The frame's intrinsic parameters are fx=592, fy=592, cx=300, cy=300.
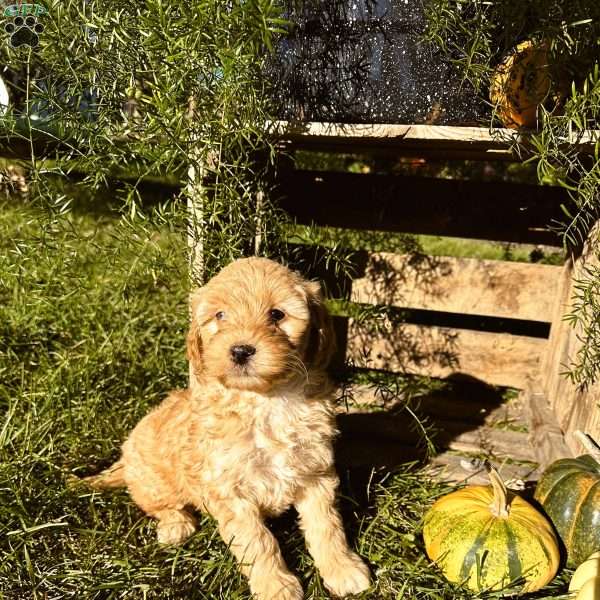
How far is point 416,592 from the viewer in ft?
7.59

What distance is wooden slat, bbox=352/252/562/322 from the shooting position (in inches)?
144

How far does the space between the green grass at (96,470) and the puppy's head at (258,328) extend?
488 millimetres

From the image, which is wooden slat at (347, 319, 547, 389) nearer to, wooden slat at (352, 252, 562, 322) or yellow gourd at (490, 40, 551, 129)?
wooden slat at (352, 252, 562, 322)

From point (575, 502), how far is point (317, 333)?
127cm

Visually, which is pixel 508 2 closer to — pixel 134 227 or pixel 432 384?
pixel 134 227

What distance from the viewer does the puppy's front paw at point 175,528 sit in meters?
2.56

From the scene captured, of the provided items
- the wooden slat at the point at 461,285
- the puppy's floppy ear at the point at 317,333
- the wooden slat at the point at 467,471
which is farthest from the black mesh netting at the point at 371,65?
the wooden slat at the point at 467,471

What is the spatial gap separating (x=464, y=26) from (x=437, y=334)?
6.90 feet

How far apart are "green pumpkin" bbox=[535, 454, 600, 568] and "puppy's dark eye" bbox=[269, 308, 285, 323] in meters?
1.41

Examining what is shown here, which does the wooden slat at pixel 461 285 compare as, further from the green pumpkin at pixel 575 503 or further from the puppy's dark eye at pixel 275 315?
the puppy's dark eye at pixel 275 315

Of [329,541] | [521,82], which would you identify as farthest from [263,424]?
[521,82]

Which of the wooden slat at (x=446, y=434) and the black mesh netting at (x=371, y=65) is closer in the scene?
the black mesh netting at (x=371, y=65)

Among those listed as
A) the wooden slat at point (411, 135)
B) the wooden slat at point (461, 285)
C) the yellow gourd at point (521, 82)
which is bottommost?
the wooden slat at point (461, 285)

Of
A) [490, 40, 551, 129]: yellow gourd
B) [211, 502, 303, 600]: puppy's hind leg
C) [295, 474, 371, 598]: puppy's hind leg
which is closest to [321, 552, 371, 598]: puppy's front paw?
[295, 474, 371, 598]: puppy's hind leg
